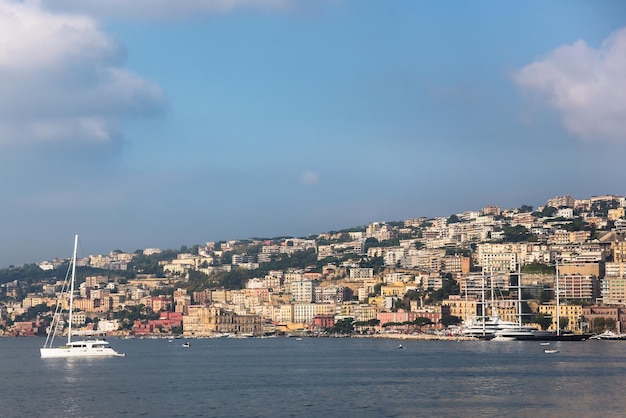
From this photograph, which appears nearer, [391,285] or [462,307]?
[462,307]

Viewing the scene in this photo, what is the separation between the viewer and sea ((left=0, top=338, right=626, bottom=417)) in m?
35.4

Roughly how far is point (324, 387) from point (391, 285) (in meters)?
95.4

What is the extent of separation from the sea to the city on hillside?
132 ft

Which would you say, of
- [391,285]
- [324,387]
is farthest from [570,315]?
[324,387]

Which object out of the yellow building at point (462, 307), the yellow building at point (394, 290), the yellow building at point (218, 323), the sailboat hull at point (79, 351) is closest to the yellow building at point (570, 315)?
the yellow building at point (462, 307)

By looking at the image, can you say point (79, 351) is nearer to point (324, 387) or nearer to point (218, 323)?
point (324, 387)

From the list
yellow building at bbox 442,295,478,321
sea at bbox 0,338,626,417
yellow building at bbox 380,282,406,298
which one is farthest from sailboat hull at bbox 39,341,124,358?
yellow building at bbox 380,282,406,298

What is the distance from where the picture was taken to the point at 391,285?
13850 centimetres

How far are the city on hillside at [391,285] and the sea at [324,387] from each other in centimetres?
4035

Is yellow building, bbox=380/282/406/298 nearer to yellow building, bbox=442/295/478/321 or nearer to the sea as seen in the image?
yellow building, bbox=442/295/478/321

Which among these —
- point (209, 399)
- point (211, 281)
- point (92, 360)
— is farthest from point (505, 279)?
point (209, 399)

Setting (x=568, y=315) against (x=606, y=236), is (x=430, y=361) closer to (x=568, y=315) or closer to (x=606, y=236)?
(x=568, y=315)

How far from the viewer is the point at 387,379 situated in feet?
155

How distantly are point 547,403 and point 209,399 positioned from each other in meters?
10.9
